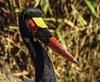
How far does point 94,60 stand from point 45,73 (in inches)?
41.4

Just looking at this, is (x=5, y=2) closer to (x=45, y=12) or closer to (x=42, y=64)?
(x=45, y=12)

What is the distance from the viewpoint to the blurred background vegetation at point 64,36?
74.3 inches

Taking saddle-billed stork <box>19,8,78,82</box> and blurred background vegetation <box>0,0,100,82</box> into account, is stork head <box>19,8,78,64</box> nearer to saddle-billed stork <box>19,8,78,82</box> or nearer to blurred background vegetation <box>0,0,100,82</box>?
saddle-billed stork <box>19,8,78,82</box>

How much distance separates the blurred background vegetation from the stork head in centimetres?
72

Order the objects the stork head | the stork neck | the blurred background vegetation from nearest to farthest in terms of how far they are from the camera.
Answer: the stork head
the stork neck
the blurred background vegetation

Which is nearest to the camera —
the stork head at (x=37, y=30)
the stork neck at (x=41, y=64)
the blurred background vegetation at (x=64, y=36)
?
the stork head at (x=37, y=30)

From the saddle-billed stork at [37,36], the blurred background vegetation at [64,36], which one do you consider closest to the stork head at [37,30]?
the saddle-billed stork at [37,36]

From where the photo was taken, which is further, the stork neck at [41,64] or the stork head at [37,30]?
the stork neck at [41,64]

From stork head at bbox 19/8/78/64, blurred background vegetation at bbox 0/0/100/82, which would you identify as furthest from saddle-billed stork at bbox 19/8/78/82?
blurred background vegetation at bbox 0/0/100/82

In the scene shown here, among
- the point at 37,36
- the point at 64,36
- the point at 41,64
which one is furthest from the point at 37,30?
the point at 64,36

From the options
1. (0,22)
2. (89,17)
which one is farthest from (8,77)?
(89,17)

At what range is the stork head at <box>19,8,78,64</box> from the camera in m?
1.02

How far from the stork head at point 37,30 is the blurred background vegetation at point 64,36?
2.35 feet

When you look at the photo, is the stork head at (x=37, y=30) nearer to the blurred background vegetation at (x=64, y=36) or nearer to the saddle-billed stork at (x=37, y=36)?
the saddle-billed stork at (x=37, y=36)
